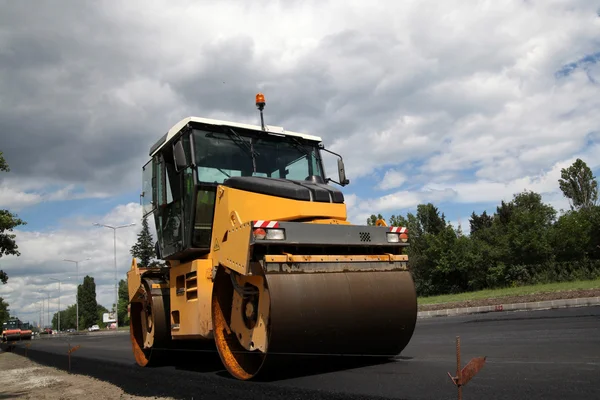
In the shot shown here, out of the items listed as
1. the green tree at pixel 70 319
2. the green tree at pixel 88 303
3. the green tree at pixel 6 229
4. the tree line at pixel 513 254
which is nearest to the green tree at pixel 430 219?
the tree line at pixel 513 254

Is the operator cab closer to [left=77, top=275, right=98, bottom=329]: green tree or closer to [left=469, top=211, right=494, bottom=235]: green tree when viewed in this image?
[left=469, top=211, right=494, bottom=235]: green tree

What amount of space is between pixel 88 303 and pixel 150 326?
129252mm

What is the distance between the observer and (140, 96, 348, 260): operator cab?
6621 millimetres

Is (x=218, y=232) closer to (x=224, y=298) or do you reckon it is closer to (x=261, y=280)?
(x=224, y=298)

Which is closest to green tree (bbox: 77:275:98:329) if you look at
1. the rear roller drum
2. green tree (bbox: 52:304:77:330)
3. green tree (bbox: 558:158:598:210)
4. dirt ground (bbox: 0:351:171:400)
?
green tree (bbox: 52:304:77:330)

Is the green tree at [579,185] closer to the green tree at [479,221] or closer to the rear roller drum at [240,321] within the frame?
the green tree at [479,221]

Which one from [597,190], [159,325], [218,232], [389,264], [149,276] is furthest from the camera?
[597,190]

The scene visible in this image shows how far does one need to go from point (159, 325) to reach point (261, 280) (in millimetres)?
3254

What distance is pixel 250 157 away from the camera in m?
7.37

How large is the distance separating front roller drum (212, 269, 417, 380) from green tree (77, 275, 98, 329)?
12932 centimetres

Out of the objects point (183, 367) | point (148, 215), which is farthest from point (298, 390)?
point (148, 215)

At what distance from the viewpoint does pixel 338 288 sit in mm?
5539

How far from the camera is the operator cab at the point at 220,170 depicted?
6.62 meters

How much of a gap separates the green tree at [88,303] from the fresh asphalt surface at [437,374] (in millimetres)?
126840
